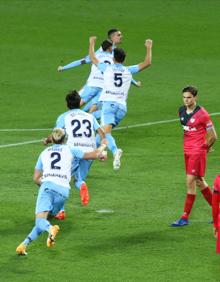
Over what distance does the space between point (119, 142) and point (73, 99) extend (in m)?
6.77

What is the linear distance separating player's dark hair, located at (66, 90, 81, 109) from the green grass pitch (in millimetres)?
1819

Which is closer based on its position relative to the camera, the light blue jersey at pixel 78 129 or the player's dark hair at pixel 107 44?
the light blue jersey at pixel 78 129

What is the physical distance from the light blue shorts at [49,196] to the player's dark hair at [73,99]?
215cm

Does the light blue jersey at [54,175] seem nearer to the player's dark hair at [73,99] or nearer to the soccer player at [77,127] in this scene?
the soccer player at [77,127]

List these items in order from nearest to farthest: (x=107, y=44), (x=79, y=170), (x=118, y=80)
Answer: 1. (x=79, y=170)
2. (x=118, y=80)
3. (x=107, y=44)

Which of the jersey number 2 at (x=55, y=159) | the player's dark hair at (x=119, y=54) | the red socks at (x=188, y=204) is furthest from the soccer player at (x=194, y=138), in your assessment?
the player's dark hair at (x=119, y=54)

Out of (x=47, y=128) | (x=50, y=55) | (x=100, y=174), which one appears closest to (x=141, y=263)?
(x=100, y=174)

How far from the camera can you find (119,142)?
25.1 m

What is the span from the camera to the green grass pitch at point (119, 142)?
1630 centimetres

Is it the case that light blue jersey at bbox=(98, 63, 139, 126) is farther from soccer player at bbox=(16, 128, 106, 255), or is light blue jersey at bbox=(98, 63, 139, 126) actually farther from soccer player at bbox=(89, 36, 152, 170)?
soccer player at bbox=(16, 128, 106, 255)

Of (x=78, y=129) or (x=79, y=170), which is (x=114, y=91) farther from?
(x=78, y=129)

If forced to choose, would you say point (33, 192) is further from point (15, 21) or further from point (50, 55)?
point (15, 21)

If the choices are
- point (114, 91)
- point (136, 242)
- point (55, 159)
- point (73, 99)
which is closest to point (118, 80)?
point (114, 91)

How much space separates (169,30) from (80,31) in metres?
3.20
